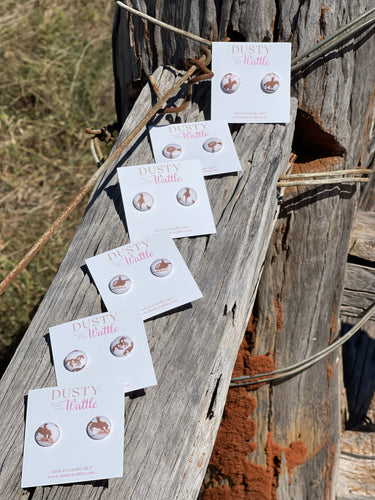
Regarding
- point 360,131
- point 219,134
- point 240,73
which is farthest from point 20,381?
point 360,131

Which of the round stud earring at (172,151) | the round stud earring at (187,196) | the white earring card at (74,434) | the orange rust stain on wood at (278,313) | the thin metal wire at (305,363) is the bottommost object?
the thin metal wire at (305,363)

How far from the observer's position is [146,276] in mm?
1075

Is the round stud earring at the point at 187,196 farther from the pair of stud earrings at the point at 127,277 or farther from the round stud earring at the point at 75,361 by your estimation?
the round stud earring at the point at 75,361

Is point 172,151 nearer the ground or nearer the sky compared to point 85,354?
nearer the sky

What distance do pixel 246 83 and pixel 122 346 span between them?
2.38 ft

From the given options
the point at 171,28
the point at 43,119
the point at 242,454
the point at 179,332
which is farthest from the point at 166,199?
the point at 43,119

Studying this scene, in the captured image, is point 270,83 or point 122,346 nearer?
point 122,346

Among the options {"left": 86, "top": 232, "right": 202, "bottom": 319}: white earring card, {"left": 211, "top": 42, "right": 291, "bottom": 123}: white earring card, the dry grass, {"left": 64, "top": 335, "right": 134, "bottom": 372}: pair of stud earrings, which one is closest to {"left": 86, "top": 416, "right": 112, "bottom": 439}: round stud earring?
{"left": 64, "top": 335, "right": 134, "bottom": 372}: pair of stud earrings

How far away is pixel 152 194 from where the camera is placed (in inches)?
45.7

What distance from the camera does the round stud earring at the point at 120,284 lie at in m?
1.05

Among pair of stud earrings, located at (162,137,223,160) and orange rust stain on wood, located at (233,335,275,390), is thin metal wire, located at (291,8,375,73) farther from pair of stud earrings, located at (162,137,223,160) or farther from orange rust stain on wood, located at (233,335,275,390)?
orange rust stain on wood, located at (233,335,275,390)

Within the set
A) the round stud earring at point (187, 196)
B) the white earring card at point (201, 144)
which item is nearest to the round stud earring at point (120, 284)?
the round stud earring at point (187, 196)

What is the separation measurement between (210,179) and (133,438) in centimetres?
60

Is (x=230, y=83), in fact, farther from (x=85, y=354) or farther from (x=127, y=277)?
(x=85, y=354)
